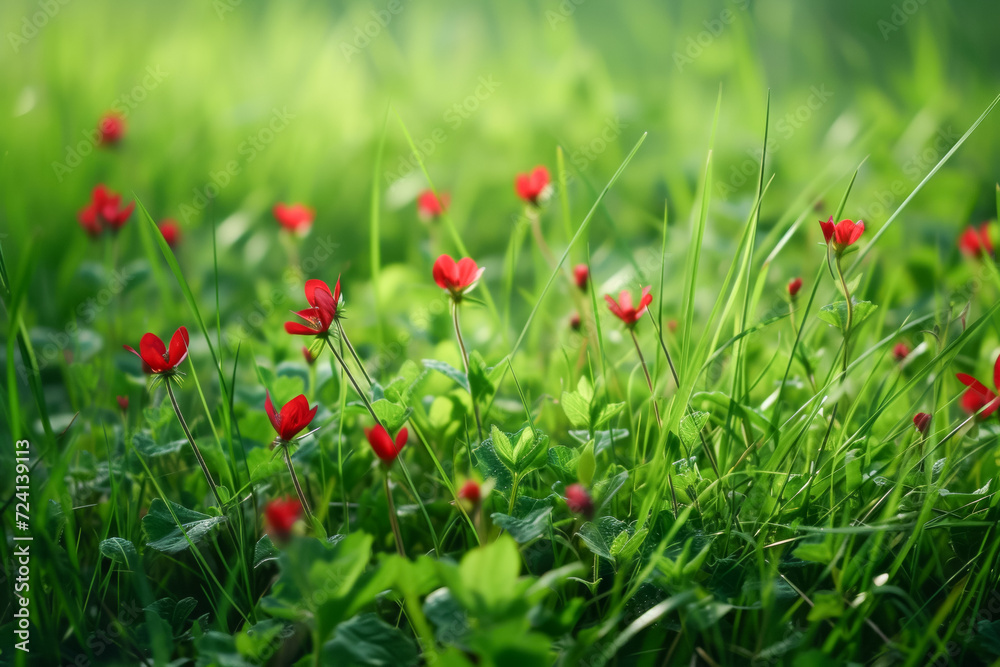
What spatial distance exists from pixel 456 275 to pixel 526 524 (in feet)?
1.13

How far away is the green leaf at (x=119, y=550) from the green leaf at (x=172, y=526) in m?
0.03

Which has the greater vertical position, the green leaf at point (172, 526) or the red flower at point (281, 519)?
the red flower at point (281, 519)

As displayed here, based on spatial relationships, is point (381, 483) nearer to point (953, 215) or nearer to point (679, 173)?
point (679, 173)

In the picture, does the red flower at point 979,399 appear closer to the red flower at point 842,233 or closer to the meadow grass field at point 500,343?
the meadow grass field at point 500,343

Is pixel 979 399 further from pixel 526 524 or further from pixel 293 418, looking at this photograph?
pixel 293 418

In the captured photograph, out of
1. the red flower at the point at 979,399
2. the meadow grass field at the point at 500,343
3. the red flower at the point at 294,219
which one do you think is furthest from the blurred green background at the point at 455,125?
the red flower at the point at 979,399

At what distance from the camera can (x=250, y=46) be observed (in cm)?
371

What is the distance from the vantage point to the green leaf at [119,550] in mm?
892

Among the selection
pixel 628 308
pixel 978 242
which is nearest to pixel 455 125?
pixel 978 242

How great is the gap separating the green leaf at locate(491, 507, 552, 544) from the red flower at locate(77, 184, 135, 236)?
1.18 meters

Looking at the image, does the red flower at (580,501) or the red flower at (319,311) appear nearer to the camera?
the red flower at (580,501)

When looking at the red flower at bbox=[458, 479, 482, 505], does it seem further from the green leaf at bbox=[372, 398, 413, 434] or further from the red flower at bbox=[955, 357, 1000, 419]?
the red flower at bbox=[955, 357, 1000, 419]

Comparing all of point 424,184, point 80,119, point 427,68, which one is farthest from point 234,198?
point 427,68

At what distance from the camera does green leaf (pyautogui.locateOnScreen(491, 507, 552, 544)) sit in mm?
811
